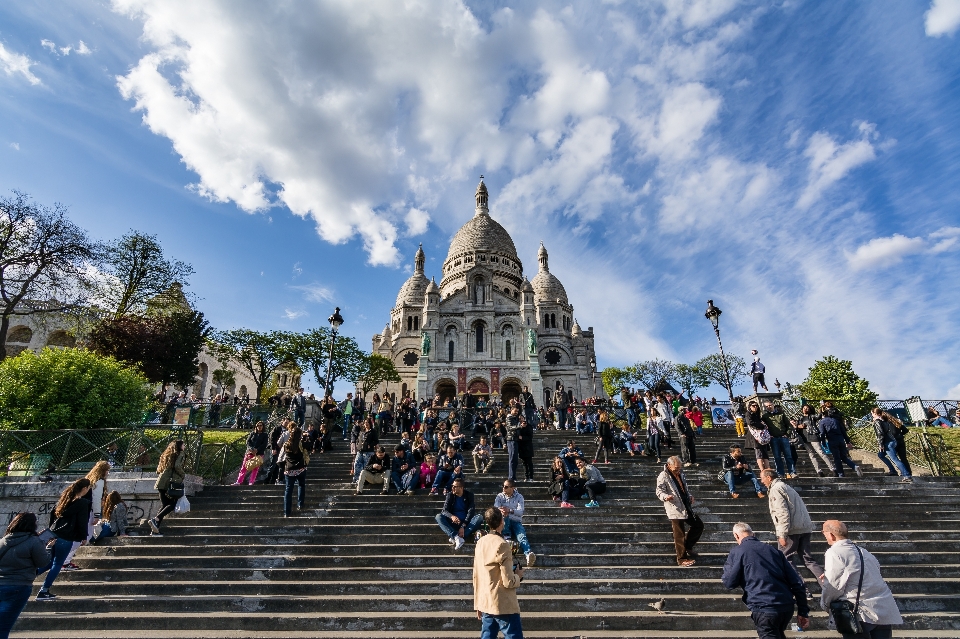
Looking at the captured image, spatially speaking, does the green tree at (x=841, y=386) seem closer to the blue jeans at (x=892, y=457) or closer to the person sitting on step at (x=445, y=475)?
the blue jeans at (x=892, y=457)

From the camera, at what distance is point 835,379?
2311cm

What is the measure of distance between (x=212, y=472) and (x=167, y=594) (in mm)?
5348

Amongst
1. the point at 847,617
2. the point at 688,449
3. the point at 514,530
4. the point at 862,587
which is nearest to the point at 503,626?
the point at 847,617

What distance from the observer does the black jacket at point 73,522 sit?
19.1 ft

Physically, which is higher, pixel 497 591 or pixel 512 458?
pixel 512 458

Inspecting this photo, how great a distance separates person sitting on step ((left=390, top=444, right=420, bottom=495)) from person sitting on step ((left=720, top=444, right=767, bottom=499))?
20.7ft

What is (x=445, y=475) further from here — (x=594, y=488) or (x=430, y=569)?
(x=594, y=488)

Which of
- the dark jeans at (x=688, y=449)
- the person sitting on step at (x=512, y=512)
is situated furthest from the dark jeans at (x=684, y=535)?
the dark jeans at (x=688, y=449)

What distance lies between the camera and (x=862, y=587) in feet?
11.9

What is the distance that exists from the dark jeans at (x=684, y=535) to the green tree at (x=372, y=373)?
31091 mm

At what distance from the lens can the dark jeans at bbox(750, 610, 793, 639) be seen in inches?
142

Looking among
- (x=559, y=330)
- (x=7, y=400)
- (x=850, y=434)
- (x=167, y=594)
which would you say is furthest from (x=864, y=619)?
(x=559, y=330)

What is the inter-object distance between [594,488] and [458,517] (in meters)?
3.13

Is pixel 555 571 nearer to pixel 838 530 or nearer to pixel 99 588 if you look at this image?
pixel 838 530
